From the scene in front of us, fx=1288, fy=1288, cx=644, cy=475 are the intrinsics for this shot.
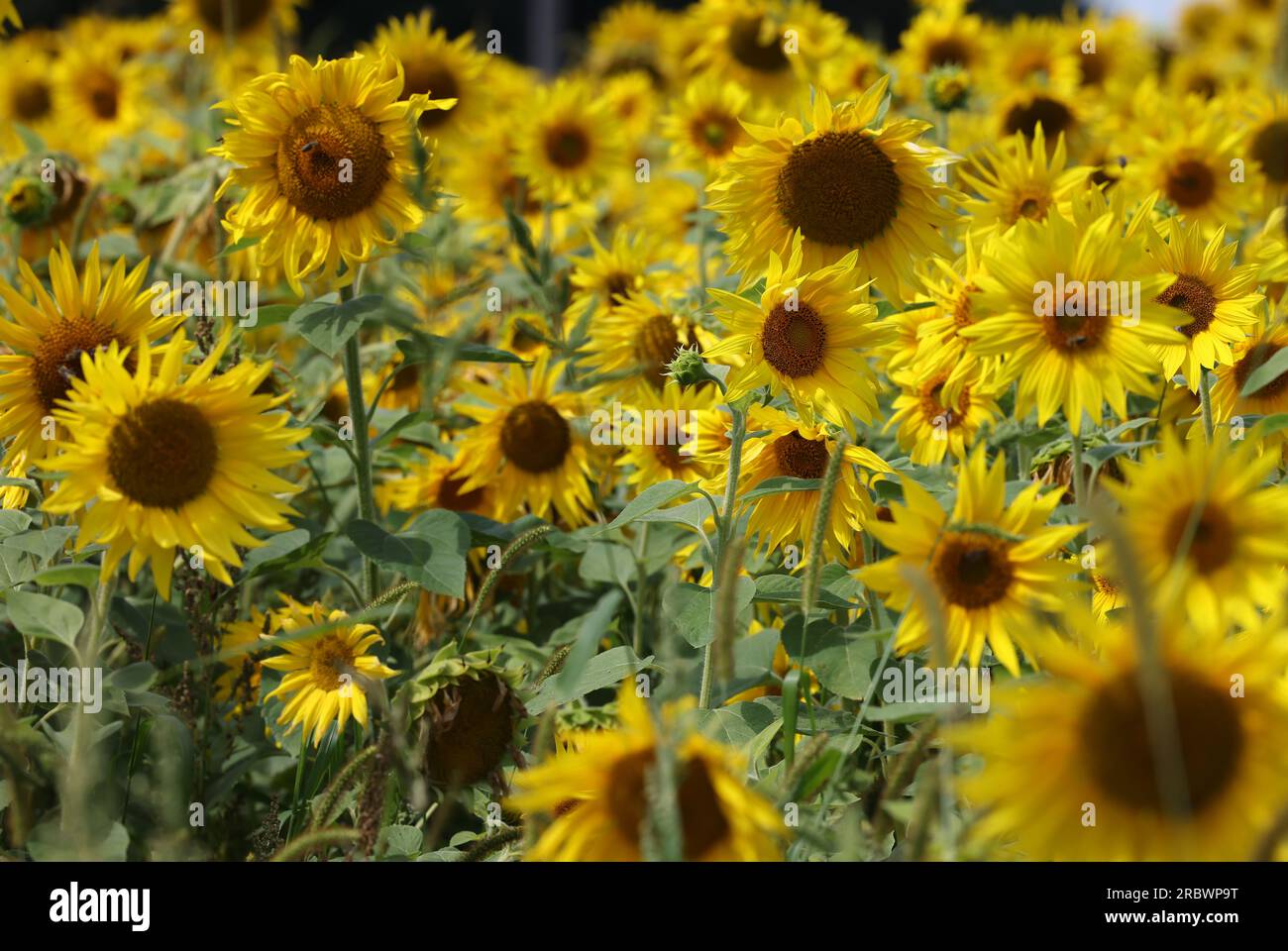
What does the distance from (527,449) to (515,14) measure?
1310cm

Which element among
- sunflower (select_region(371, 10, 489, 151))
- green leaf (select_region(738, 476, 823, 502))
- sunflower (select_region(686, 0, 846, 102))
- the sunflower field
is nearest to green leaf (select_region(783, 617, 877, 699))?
the sunflower field

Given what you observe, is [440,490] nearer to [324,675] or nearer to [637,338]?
[637,338]

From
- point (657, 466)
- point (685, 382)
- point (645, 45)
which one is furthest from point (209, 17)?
point (685, 382)

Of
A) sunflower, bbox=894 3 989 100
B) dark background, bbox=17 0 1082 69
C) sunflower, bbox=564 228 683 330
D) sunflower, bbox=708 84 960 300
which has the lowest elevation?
sunflower, bbox=708 84 960 300

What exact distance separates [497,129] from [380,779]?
331cm

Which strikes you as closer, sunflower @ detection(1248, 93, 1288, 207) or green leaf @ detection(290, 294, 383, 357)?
green leaf @ detection(290, 294, 383, 357)

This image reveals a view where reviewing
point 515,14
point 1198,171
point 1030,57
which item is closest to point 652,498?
point 1198,171

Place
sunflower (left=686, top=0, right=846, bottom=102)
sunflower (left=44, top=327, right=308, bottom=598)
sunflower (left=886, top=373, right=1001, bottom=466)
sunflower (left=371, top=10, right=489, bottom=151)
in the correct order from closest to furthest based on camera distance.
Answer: sunflower (left=44, top=327, right=308, bottom=598) < sunflower (left=886, top=373, right=1001, bottom=466) < sunflower (left=371, top=10, right=489, bottom=151) < sunflower (left=686, top=0, right=846, bottom=102)

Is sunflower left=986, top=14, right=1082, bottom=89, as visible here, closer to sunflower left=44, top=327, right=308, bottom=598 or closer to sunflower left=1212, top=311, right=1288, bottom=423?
sunflower left=1212, top=311, right=1288, bottom=423

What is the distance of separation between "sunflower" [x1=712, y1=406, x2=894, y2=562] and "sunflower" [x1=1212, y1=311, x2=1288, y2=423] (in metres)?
0.62

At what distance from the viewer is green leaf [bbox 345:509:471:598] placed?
2312 mm

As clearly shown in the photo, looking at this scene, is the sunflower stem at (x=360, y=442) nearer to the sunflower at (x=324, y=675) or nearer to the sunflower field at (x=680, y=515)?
A: the sunflower field at (x=680, y=515)

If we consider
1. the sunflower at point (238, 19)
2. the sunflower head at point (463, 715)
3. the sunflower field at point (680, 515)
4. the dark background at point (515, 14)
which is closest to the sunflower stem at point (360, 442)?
the sunflower field at point (680, 515)

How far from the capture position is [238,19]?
5.29 m
